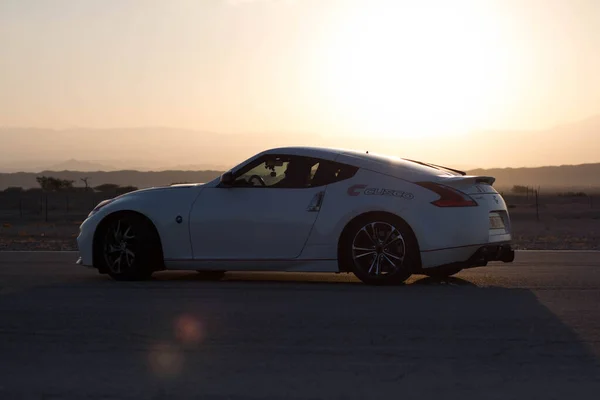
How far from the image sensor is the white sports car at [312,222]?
9539 mm

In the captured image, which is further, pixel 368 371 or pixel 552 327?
pixel 552 327

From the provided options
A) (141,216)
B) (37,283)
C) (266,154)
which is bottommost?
A: (37,283)

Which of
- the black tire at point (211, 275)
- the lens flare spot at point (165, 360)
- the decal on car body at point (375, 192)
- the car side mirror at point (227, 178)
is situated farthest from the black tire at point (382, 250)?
the lens flare spot at point (165, 360)

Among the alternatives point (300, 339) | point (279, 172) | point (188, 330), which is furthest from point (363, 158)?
point (300, 339)

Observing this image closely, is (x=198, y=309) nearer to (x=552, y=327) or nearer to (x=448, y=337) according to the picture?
(x=448, y=337)

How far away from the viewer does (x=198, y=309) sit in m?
7.89

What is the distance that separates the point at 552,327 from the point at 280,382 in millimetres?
2458

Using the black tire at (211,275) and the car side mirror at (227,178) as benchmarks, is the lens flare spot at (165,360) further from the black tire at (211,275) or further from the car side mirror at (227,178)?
the black tire at (211,275)

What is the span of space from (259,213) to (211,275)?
4.44 ft

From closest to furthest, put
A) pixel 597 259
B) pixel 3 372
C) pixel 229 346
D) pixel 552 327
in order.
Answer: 1. pixel 3 372
2. pixel 229 346
3. pixel 552 327
4. pixel 597 259

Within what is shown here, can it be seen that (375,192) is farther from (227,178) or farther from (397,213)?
(227,178)

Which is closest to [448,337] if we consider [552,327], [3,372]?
[552,327]

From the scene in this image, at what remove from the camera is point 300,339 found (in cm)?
645

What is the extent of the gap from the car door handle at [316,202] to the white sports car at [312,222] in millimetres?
10
